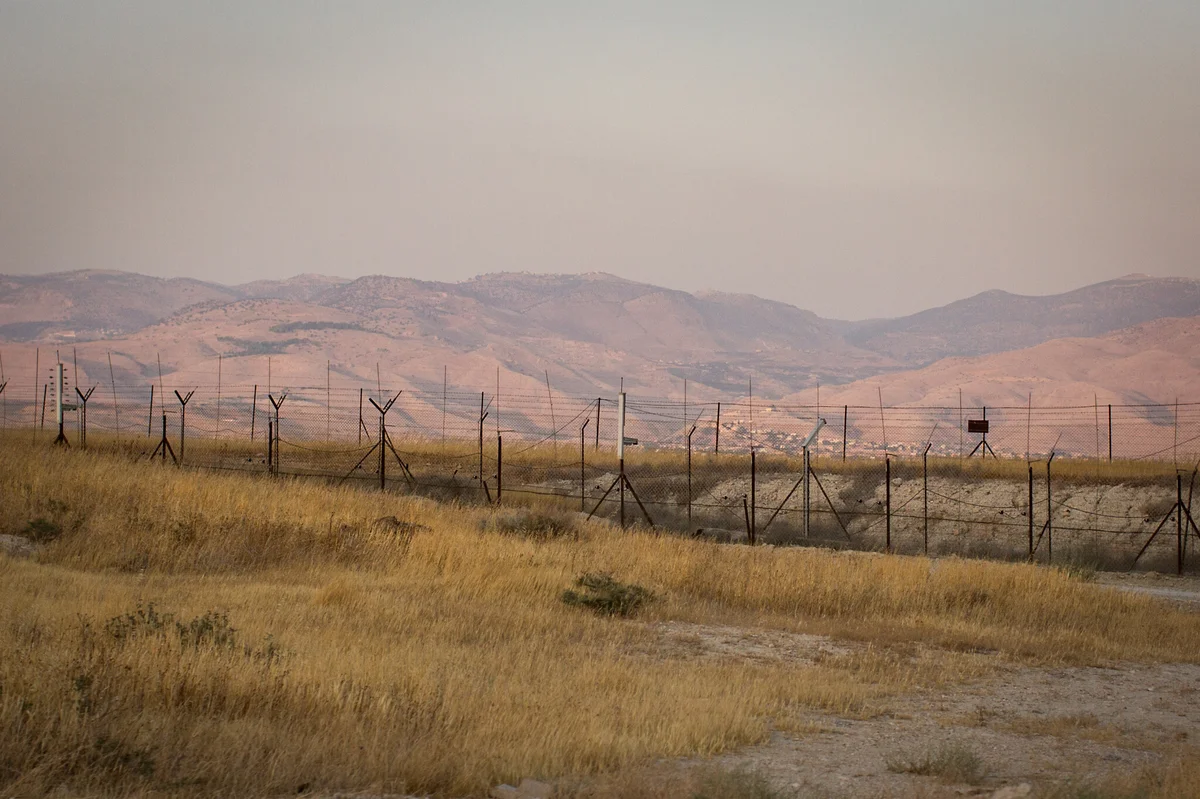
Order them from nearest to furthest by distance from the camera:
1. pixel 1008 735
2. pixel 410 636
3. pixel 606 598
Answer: pixel 1008 735
pixel 410 636
pixel 606 598

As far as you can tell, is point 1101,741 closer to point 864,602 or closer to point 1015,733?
point 1015,733

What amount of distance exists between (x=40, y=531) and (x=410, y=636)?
29.7 ft

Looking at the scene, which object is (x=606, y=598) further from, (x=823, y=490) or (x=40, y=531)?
(x=823, y=490)

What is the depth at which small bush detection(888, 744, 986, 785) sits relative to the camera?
867cm

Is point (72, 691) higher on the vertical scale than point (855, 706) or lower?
higher

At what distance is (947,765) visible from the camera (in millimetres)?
8836

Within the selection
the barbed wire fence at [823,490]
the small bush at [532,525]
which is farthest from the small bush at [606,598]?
the barbed wire fence at [823,490]

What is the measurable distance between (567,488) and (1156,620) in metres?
24.3

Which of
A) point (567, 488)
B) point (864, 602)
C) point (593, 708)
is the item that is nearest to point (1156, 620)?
point (864, 602)

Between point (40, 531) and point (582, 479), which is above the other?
point (582, 479)

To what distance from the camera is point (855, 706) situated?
1168 centimetres

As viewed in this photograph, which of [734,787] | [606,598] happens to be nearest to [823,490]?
[606,598]

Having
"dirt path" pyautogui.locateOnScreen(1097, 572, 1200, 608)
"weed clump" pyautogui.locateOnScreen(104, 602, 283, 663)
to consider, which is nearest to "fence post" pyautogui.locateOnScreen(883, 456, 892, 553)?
"dirt path" pyautogui.locateOnScreen(1097, 572, 1200, 608)

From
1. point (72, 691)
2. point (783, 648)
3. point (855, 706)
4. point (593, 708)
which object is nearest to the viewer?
point (72, 691)
